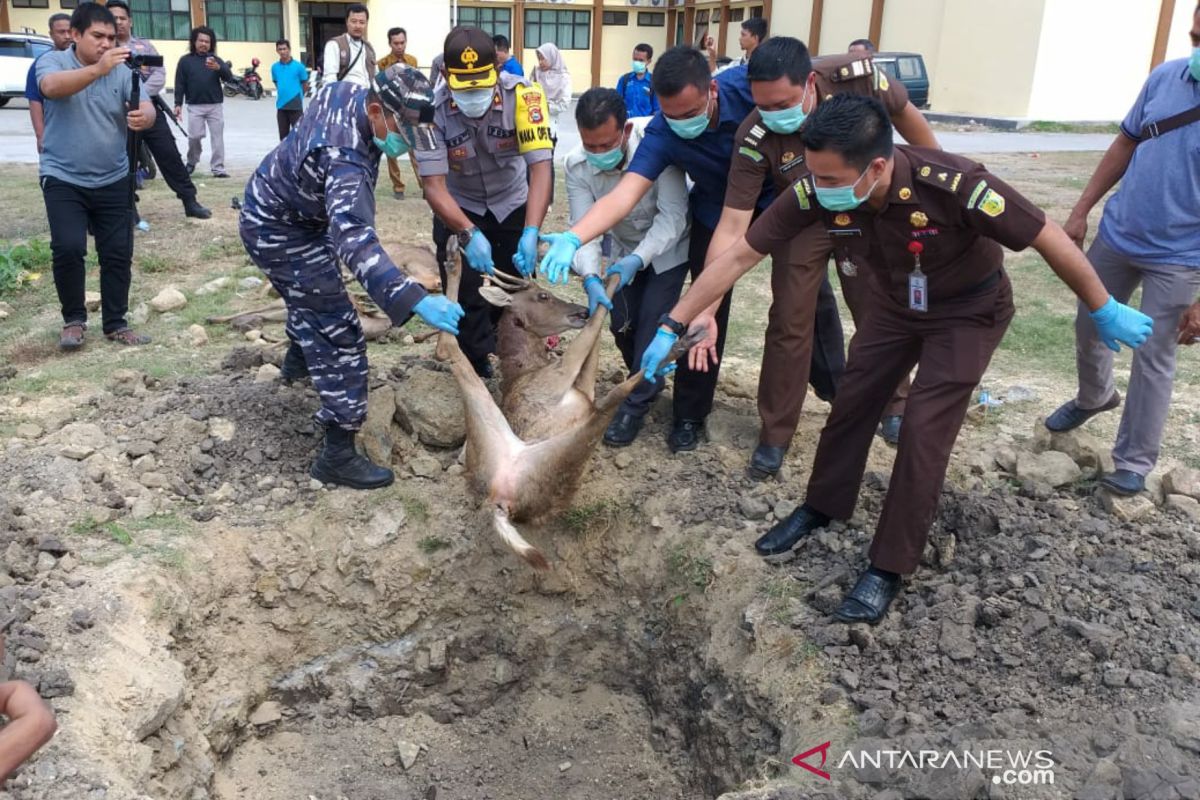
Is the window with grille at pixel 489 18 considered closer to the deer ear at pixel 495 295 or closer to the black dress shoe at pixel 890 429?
the deer ear at pixel 495 295

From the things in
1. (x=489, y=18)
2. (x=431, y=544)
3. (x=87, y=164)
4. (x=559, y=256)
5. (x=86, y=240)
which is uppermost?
(x=489, y=18)

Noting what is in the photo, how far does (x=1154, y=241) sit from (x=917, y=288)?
128 centimetres

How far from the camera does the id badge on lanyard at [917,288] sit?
3037 mm

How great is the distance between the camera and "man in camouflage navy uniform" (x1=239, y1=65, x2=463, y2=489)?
11.4 feet

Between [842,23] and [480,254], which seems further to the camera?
[842,23]

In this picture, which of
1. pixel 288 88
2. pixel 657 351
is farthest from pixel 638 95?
pixel 657 351

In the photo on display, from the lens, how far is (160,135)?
27.3 feet

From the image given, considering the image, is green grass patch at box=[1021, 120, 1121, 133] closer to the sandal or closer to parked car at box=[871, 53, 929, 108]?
parked car at box=[871, 53, 929, 108]

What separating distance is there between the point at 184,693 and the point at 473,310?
2283 millimetres

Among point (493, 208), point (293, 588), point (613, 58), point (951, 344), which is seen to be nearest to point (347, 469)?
point (293, 588)

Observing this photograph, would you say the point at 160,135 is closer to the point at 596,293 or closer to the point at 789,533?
the point at 596,293

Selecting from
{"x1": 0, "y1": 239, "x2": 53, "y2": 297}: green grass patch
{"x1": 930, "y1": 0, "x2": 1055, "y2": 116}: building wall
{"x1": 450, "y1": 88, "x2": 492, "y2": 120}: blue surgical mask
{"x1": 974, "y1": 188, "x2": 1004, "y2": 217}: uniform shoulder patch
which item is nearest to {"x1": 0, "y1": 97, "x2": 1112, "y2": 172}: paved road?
{"x1": 930, "y1": 0, "x2": 1055, "y2": 116}: building wall

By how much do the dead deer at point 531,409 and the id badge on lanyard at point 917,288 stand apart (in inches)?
39.3

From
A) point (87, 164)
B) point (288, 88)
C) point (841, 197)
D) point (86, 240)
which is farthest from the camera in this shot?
point (288, 88)
